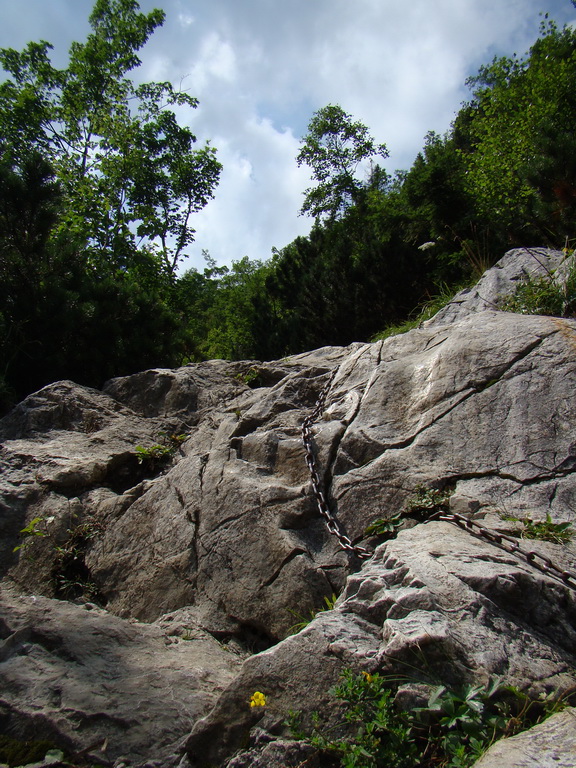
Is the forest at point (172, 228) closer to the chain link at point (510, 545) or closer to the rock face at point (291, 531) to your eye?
the rock face at point (291, 531)

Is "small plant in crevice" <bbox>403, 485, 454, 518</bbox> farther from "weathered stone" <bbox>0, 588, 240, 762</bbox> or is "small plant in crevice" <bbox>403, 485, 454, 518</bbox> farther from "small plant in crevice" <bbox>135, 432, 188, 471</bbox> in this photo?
"small plant in crevice" <bbox>135, 432, 188, 471</bbox>

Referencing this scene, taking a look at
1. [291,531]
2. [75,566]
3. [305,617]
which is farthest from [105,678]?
[75,566]

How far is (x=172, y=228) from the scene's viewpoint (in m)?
21.9

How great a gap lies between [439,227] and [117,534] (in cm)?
1013

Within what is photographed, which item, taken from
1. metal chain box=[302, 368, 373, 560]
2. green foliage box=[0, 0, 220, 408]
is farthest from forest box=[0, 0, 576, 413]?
metal chain box=[302, 368, 373, 560]

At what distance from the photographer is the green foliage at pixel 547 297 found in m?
4.75

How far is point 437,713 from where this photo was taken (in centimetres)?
184

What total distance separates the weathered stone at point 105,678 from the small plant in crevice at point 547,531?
1.70 metres

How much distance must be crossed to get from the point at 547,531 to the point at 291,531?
1.51 metres

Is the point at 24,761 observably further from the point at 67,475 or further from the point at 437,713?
the point at 67,475

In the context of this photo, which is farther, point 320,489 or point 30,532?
point 30,532

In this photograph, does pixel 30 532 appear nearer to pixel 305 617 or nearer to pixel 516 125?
pixel 305 617

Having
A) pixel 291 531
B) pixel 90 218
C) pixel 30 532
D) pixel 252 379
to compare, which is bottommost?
pixel 291 531

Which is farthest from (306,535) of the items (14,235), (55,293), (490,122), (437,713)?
(490,122)
